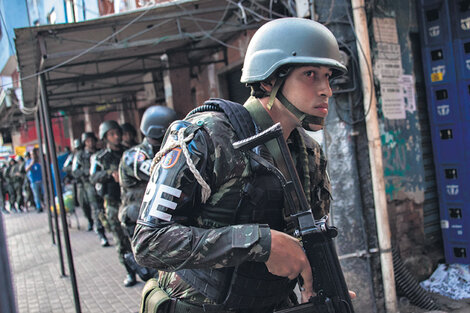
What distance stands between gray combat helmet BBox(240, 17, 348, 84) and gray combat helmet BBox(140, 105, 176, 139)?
3.38m

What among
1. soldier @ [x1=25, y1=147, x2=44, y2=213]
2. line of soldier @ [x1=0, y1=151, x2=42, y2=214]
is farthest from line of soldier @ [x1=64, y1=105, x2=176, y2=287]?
line of soldier @ [x1=0, y1=151, x2=42, y2=214]

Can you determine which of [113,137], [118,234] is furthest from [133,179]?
[113,137]

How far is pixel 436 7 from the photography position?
4875mm

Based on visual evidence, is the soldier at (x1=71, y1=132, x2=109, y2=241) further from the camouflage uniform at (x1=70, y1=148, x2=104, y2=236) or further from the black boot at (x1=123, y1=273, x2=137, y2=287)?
the black boot at (x1=123, y1=273, x2=137, y2=287)

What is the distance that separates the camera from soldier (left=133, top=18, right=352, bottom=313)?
153cm

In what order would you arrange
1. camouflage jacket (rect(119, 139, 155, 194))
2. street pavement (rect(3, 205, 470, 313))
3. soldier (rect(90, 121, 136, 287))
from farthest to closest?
1. soldier (rect(90, 121, 136, 287))
2. street pavement (rect(3, 205, 470, 313))
3. camouflage jacket (rect(119, 139, 155, 194))

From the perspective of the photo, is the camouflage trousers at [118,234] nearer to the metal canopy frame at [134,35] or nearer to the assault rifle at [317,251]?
the metal canopy frame at [134,35]

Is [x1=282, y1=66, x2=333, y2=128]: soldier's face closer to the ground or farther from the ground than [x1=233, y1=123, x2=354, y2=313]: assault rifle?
farther from the ground

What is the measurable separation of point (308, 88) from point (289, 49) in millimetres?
171

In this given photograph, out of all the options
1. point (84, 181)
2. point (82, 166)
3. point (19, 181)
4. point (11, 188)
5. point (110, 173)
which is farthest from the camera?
point (11, 188)

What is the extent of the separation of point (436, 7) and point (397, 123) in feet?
4.35

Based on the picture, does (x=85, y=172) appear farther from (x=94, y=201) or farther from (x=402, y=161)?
(x=402, y=161)

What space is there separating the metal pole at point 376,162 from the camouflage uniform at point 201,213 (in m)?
2.74

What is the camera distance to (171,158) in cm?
160
